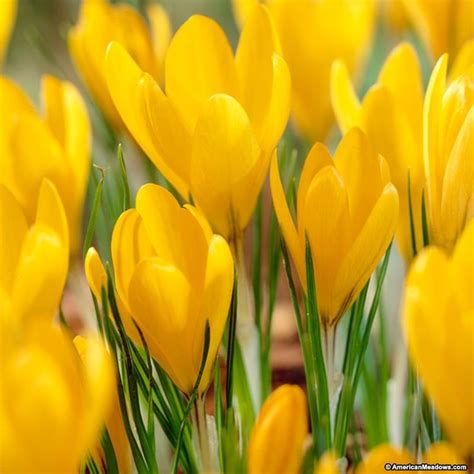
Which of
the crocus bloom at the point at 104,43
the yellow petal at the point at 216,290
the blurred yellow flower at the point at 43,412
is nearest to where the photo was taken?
the blurred yellow flower at the point at 43,412

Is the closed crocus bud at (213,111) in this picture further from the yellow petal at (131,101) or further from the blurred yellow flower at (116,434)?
the blurred yellow flower at (116,434)

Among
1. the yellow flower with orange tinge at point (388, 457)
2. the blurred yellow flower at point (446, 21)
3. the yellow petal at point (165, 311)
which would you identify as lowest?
the yellow flower with orange tinge at point (388, 457)

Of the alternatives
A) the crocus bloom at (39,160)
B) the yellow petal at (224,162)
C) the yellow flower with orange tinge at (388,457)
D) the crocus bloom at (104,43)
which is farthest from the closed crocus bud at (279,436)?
the crocus bloom at (104,43)

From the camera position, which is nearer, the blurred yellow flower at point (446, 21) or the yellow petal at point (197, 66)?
the yellow petal at point (197, 66)

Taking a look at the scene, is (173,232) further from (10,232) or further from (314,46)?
(314,46)

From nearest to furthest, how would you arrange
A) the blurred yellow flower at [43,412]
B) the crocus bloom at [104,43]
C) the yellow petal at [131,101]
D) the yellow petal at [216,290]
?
1. the blurred yellow flower at [43,412]
2. the yellow petal at [216,290]
3. the yellow petal at [131,101]
4. the crocus bloom at [104,43]

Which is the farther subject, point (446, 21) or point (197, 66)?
point (446, 21)

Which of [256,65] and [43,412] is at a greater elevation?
[256,65]

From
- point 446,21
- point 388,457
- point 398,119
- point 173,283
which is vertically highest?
point 446,21

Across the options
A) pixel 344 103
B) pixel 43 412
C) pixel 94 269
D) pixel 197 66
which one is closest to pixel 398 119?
pixel 344 103
